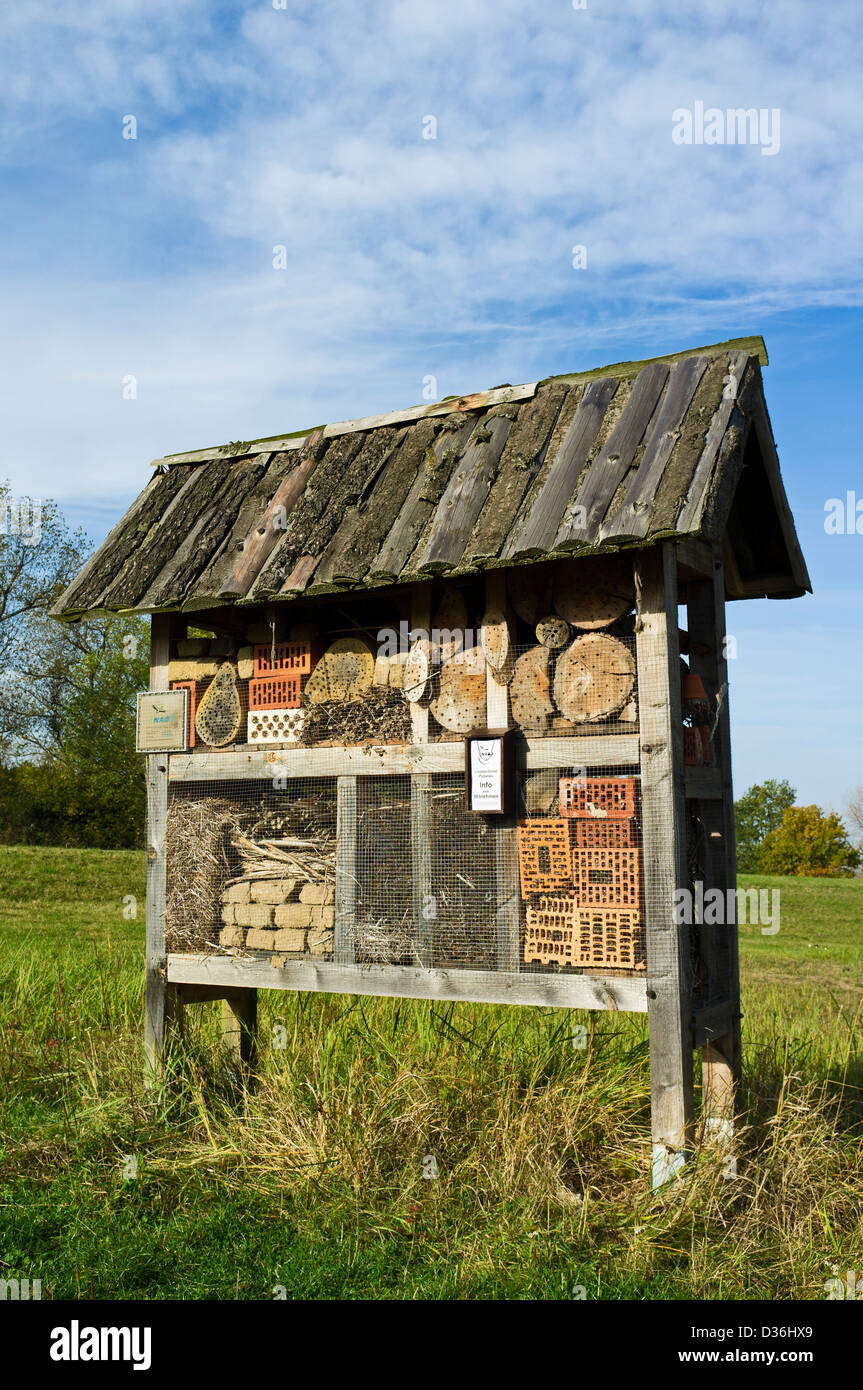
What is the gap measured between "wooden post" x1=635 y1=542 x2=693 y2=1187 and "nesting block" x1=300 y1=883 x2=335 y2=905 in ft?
7.12

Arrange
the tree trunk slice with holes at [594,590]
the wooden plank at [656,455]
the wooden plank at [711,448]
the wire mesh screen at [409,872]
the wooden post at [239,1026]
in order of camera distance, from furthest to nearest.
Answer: the wooden post at [239,1026] → the tree trunk slice with holes at [594,590] → the wire mesh screen at [409,872] → the wooden plank at [656,455] → the wooden plank at [711,448]

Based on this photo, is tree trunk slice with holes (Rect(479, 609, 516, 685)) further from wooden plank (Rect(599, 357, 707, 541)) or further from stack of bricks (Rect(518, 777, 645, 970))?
wooden plank (Rect(599, 357, 707, 541))

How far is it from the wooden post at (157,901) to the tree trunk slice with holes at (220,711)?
406mm

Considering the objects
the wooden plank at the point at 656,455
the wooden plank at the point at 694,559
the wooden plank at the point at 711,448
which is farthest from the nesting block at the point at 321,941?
the wooden plank at the point at 711,448

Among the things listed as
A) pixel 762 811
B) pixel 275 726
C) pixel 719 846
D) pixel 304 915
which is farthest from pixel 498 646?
pixel 762 811

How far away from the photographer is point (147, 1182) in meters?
6.64

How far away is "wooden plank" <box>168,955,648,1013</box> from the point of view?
621 centimetres

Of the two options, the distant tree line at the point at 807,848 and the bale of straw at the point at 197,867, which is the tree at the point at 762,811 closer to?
the distant tree line at the point at 807,848

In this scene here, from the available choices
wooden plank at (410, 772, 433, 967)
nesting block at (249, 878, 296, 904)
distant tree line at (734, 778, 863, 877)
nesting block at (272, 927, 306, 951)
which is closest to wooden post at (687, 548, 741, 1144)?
wooden plank at (410, 772, 433, 967)

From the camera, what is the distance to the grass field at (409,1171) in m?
5.35
